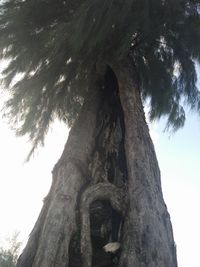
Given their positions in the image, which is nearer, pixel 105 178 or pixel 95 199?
pixel 95 199

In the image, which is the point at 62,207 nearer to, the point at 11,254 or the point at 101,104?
the point at 101,104

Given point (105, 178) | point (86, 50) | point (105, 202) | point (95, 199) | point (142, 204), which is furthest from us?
point (86, 50)

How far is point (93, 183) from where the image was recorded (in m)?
6.22

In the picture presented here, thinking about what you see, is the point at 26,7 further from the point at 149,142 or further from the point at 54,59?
the point at 149,142

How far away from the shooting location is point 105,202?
19.6ft

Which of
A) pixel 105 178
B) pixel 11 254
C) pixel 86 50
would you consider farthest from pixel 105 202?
pixel 11 254

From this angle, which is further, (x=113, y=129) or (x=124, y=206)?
(x=113, y=129)

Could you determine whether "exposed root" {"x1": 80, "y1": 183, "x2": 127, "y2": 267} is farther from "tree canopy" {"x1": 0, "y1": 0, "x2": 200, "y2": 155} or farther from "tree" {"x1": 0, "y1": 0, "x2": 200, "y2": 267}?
"tree canopy" {"x1": 0, "y1": 0, "x2": 200, "y2": 155}

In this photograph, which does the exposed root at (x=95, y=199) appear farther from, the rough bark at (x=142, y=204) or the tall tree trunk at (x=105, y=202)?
the rough bark at (x=142, y=204)

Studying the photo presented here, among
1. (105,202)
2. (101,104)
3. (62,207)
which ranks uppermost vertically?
(101,104)

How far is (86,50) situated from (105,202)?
8.51ft

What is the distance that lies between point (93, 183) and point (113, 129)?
4.58 ft

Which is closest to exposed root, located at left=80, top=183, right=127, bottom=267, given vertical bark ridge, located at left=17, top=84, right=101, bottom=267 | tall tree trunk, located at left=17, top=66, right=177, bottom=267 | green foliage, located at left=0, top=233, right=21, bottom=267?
tall tree trunk, located at left=17, top=66, right=177, bottom=267

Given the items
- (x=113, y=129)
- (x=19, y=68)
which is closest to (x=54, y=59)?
(x=19, y=68)
